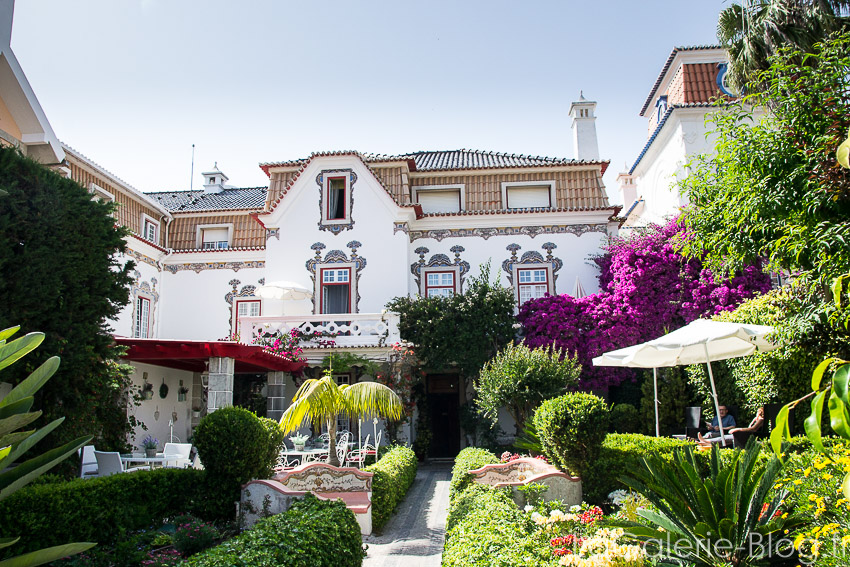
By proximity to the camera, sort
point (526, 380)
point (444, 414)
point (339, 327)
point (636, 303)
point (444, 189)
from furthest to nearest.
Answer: point (444, 189)
point (444, 414)
point (339, 327)
point (636, 303)
point (526, 380)

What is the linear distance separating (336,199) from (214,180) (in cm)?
845

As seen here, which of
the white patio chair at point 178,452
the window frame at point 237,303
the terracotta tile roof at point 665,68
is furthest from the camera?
the window frame at point 237,303

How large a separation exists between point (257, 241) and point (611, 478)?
663 inches

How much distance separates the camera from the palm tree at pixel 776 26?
481 inches

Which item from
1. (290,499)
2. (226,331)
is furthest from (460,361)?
(290,499)

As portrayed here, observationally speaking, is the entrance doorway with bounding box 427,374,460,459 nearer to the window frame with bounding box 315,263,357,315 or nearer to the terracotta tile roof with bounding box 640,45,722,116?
the window frame with bounding box 315,263,357,315

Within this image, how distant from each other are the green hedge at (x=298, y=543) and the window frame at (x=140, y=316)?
15526 millimetres

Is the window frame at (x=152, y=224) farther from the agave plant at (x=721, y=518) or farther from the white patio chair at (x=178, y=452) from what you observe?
the agave plant at (x=721, y=518)

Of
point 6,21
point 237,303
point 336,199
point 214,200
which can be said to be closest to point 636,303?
point 336,199

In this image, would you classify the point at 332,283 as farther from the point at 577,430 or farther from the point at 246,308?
the point at 577,430

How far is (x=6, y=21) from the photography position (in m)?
9.37

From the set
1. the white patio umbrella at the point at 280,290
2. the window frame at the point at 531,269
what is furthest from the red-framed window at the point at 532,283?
the white patio umbrella at the point at 280,290

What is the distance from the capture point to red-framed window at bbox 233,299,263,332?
71.6ft

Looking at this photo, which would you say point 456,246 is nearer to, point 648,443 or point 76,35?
point 648,443
